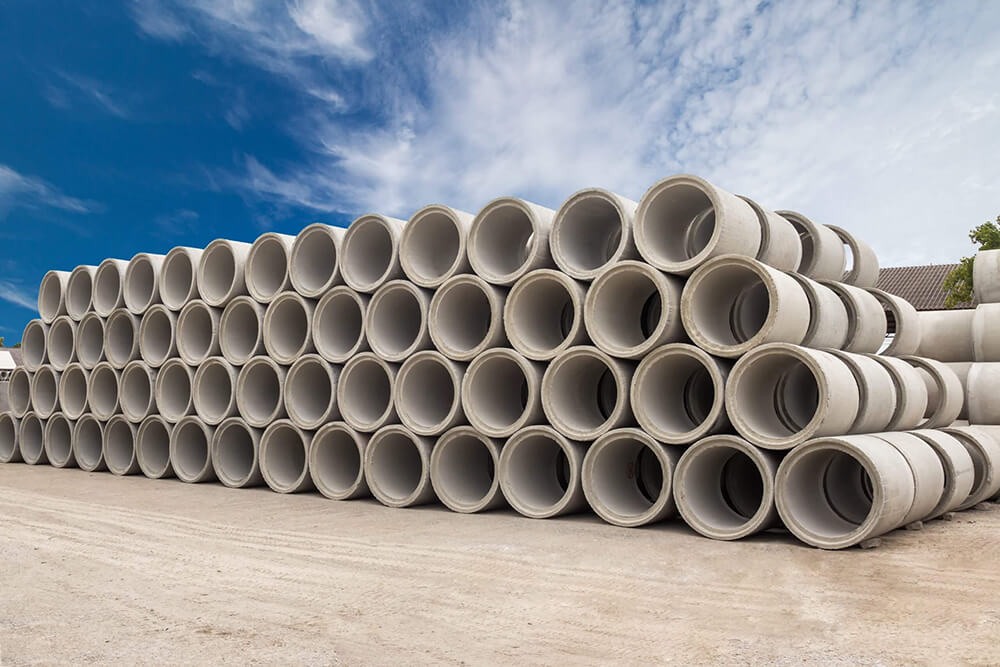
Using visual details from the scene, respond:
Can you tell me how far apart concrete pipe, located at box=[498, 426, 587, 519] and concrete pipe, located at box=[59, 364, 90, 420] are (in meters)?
7.79

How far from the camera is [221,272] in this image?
10594mm

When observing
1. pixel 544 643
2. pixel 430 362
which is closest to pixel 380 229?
pixel 430 362

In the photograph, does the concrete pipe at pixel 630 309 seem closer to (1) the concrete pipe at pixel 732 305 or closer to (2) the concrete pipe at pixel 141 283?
(1) the concrete pipe at pixel 732 305

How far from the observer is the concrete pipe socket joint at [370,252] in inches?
344

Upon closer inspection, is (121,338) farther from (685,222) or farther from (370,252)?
(685,222)

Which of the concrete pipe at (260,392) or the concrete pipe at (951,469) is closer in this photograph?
the concrete pipe at (951,469)

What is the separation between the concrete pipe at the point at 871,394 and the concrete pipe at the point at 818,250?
1777mm

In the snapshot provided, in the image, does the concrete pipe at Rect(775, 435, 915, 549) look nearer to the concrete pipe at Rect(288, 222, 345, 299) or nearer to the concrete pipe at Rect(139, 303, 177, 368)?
the concrete pipe at Rect(288, 222, 345, 299)

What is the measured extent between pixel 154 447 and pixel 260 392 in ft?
7.62

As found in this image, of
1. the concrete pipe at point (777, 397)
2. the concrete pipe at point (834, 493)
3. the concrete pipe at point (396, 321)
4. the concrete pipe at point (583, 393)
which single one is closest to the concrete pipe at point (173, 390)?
the concrete pipe at point (396, 321)

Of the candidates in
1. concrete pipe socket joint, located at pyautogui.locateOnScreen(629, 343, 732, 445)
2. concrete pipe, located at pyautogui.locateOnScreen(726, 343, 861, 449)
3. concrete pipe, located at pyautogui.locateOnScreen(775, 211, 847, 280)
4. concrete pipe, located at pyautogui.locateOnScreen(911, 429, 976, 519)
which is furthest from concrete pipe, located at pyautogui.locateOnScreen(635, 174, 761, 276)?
concrete pipe, located at pyautogui.locateOnScreen(911, 429, 976, 519)

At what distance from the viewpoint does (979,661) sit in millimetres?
3494

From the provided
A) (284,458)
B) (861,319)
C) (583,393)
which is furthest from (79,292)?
(861,319)

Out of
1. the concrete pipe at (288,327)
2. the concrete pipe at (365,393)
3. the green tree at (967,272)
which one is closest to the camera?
the concrete pipe at (365,393)
